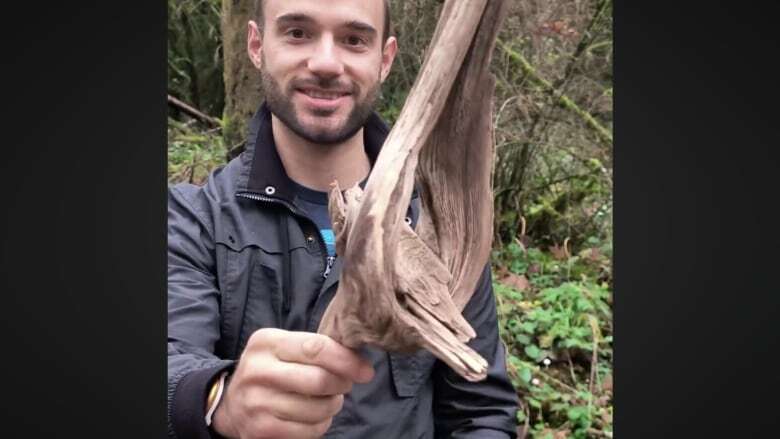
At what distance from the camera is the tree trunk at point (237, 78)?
1.30 meters

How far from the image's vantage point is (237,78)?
1309 mm

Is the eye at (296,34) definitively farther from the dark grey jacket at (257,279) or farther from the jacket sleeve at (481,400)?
the jacket sleeve at (481,400)

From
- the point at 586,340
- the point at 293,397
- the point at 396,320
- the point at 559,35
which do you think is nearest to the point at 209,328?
the point at 293,397

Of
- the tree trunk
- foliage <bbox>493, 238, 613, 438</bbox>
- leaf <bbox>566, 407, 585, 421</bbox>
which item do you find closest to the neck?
the tree trunk

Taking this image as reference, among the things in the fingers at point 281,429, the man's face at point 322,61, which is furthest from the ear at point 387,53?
the fingers at point 281,429

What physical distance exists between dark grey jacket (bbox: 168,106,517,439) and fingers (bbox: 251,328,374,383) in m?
0.17

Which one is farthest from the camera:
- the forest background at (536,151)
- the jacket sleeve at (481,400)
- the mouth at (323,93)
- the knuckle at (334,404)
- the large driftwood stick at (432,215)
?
the forest background at (536,151)

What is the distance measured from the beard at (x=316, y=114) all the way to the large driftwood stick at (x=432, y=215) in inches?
6.5

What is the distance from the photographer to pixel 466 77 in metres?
0.89

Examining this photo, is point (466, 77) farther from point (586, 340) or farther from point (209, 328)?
point (586, 340)

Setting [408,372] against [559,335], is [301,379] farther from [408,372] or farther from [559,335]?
[559,335]

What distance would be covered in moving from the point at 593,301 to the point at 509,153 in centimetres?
28

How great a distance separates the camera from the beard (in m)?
1.05

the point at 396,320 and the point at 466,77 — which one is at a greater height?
the point at 466,77
